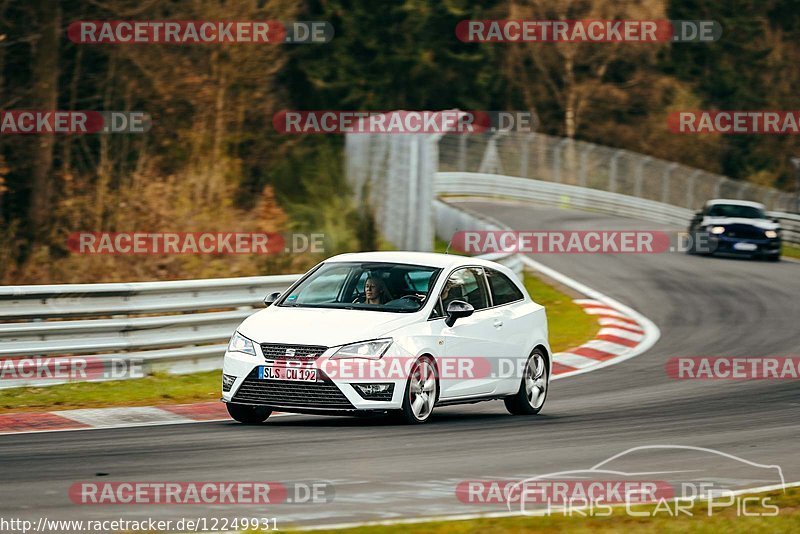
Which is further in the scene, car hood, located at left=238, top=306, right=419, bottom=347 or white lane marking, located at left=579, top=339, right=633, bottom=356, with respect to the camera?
white lane marking, located at left=579, top=339, right=633, bottom=356

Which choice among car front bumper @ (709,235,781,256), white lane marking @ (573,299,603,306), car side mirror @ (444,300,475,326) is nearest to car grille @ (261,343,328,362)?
car side mirror @ (444,300,475,326)

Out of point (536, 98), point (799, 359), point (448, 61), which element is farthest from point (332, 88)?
point (799, 359)

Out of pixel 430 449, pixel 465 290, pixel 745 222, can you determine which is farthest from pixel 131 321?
pixel 745 222

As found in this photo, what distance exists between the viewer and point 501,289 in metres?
13.7

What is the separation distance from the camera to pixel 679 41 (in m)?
73.9

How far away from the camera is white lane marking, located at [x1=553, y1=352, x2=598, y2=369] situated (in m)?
17.8

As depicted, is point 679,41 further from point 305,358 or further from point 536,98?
point 305,358

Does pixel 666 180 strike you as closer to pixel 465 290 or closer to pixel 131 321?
pixel 131 321

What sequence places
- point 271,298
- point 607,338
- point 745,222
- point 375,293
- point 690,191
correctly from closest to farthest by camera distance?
1. point 375,293
2. point 271,298
3. point 607,338
4. point 745,222
5. point 690,191

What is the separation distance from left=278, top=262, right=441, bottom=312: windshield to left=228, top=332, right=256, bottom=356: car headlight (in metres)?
0.73

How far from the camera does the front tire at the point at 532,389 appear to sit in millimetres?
13469

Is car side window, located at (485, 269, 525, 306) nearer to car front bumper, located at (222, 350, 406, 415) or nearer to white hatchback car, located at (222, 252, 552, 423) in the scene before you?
white hatchback car, located at (222, 252, 552, 423)

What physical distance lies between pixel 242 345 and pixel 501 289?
9.75 ft

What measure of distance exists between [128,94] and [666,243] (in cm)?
1400
